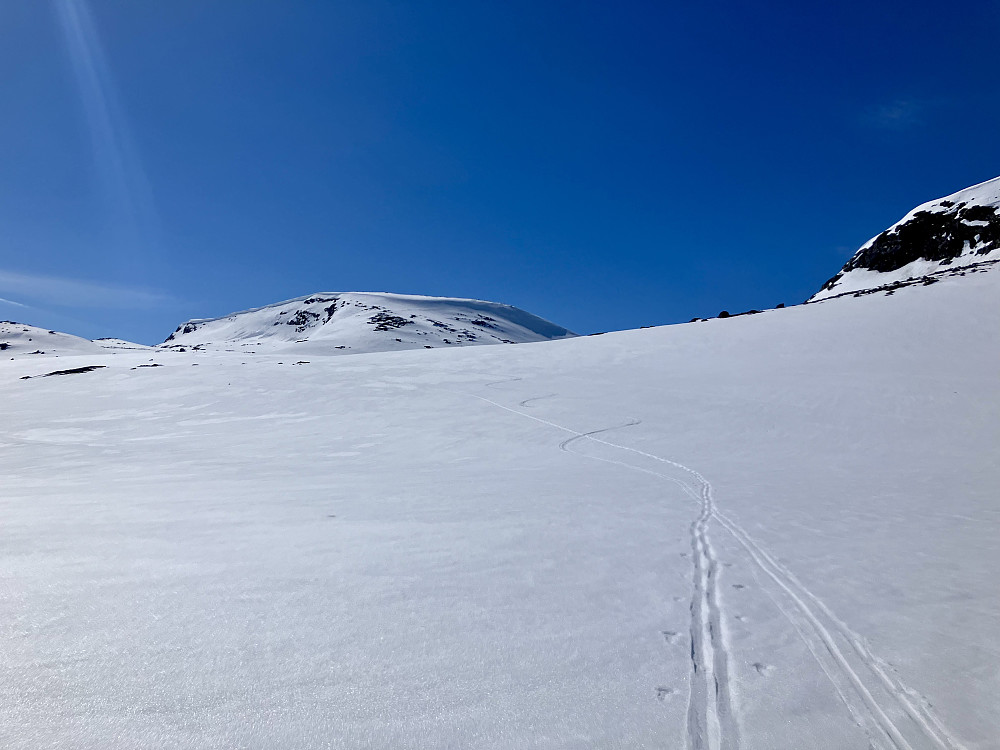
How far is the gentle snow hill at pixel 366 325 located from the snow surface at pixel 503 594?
61152mm

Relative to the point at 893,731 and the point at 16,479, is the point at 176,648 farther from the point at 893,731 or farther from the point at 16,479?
the point at 16,479

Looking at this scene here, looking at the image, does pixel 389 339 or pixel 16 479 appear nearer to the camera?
pixel 16 479

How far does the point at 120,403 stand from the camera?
64.3ft

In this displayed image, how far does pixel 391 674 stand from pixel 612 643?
153cm

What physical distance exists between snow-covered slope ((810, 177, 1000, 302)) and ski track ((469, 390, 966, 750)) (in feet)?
Result: 201

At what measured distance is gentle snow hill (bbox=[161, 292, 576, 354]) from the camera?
8356cm

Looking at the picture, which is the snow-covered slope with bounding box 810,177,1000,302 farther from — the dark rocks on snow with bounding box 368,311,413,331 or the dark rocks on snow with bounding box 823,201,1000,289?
the dark rocks on snow with bounding box 368,311,413,331

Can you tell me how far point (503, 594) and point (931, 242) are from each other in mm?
78980

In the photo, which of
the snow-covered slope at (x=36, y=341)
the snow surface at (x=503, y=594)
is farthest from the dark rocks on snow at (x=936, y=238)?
the snow-covered slope at (x=36, y=341)

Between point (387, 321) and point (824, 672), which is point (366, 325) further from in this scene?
point (824, 672)

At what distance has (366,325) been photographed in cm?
9712

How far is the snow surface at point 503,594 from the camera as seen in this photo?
9.02 ft

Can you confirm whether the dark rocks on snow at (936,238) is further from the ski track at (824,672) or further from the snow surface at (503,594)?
the ski track at (824,672)

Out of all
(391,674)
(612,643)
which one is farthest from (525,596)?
(391,674)
